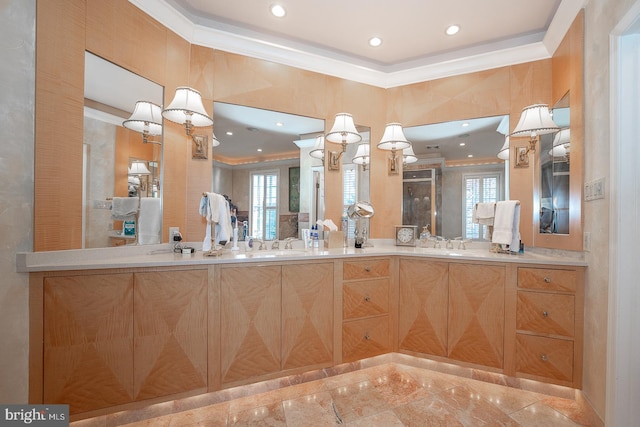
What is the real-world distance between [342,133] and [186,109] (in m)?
1.30

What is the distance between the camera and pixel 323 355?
2.34m

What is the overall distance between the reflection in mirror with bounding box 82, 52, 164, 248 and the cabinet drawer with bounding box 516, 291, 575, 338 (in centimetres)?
271

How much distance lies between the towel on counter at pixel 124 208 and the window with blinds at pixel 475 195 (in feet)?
9.11

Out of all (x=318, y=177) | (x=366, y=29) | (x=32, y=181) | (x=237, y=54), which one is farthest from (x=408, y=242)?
(x=32, y=181)

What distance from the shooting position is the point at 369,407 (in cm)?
201

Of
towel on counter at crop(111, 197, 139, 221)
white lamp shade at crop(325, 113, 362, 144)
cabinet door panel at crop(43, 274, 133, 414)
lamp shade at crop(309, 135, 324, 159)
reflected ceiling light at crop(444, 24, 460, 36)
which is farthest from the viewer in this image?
lamp shade at crop(309, 135, 324, 159)

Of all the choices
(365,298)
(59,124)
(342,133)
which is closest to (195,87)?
(59,124)

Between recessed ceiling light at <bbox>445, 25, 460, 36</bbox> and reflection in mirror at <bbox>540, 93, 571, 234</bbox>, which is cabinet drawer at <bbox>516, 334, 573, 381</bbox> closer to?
reflection in mirror at <bbox>540, 93, 571, 234</bbox>

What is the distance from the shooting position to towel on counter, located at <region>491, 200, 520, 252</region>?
2.53 metres

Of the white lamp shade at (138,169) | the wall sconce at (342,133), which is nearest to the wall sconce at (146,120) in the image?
the white lamp shade at (138,169)

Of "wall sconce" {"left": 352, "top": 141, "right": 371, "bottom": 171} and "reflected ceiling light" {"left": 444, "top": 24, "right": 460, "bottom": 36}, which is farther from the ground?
"reflected ceiling light" {"left": 444, "top": 24, "right": 460, "bottom": 36}

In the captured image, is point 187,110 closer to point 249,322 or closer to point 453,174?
point 249,322

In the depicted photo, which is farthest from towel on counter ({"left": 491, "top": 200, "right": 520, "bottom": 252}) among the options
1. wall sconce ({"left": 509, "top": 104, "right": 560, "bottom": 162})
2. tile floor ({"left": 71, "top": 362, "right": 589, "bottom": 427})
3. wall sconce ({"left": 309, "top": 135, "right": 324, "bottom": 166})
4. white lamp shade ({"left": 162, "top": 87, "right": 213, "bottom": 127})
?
white lamp shade ({"left": 162, "top": 87, "right": 213, "bottom": 127})

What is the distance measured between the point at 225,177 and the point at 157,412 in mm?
1711
